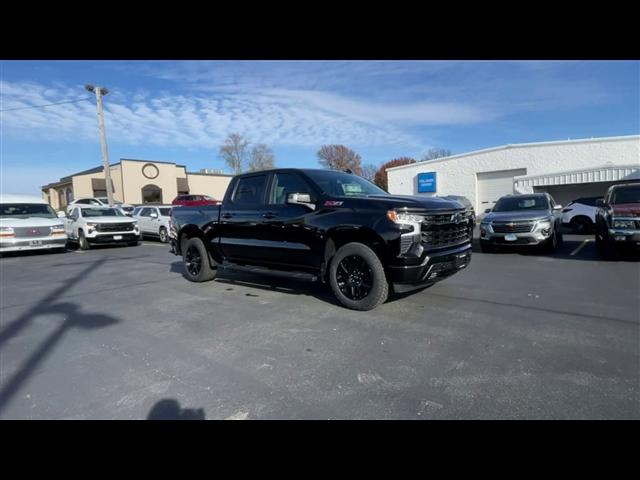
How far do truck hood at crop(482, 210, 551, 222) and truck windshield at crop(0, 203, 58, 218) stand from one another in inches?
580

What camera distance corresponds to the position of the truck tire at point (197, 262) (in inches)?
276

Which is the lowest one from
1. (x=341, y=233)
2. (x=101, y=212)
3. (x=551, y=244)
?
(x=551, y=244)

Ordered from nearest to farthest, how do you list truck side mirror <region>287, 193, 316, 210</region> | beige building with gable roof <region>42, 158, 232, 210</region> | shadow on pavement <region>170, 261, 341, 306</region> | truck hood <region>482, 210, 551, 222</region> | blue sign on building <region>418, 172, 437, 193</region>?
truck side mirror <region>287, 193, 316, 210</region>, shadow on pavement <region>170, 261, 341, 306</region>, truck hood <region>482, 210, 551, 222</region>, blue sign on building <region>418, 172, 437, 193</region>, beige building with gable roof <region>42, 158, 232, 210</region>

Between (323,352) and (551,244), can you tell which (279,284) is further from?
(551,244)

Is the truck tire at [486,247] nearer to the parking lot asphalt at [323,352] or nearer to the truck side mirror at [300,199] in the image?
the parking lot asphalt at [323,352]

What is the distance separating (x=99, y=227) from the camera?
13.7 m

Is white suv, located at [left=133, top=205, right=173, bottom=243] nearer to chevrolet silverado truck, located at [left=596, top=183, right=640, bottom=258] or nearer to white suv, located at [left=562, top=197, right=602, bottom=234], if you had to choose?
chevrolet silverado truck, located at [left=596, top=183, right=640, bottom=258]

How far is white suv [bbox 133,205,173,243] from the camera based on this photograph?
15922 millimetres

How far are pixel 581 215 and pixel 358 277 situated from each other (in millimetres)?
13286

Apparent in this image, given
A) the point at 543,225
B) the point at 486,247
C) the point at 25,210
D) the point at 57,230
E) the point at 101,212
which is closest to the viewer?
the point at 543,225

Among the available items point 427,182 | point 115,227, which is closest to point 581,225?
point 427,182

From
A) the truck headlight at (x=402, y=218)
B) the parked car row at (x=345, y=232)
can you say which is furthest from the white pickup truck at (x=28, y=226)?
the truck headlight at (x=402, y=218)

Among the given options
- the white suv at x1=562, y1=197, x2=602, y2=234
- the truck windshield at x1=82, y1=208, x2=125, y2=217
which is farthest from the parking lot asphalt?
the truck windshield at x1=82, y1=208, x2=125, y2=217
